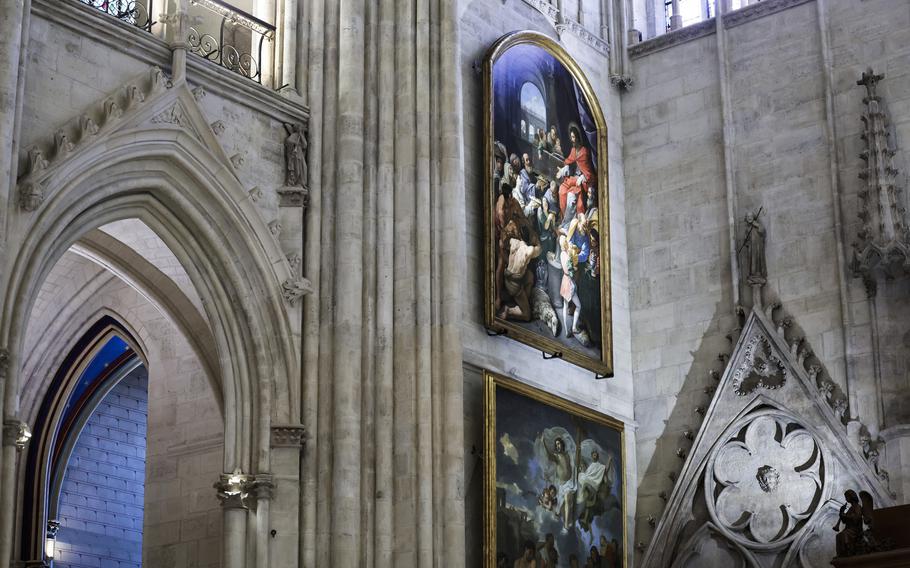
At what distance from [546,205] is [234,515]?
549cm

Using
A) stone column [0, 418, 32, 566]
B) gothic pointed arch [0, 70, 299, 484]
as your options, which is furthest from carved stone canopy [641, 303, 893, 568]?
stone column [0, 418, 32, 566]

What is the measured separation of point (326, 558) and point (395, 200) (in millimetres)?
3564

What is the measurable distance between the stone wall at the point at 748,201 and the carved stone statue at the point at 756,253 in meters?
0.11

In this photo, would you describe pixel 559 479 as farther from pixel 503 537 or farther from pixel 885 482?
pixel 885 482

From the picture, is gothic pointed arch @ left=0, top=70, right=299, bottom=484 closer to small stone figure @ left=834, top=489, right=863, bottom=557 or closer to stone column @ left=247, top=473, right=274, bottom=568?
stone column @ left=247, top=473, right=274, bottom=568

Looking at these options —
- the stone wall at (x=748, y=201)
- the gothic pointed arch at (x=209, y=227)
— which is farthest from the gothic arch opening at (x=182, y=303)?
the stone wall at (x=748, y=201)

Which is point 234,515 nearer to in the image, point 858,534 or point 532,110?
point 858,534

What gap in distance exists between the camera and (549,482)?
57.4 feet

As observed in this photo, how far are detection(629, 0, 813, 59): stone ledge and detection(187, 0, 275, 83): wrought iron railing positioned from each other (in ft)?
19.7

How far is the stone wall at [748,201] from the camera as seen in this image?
18406 mm

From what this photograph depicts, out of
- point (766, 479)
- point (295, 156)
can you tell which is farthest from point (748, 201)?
point (295, 156)

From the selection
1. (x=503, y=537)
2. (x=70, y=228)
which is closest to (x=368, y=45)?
(x=70, y=228)

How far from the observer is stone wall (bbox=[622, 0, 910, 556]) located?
1841cm

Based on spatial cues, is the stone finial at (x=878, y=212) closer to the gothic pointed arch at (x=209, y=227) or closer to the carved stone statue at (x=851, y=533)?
the carved stone statue at (x=851, y=533)
